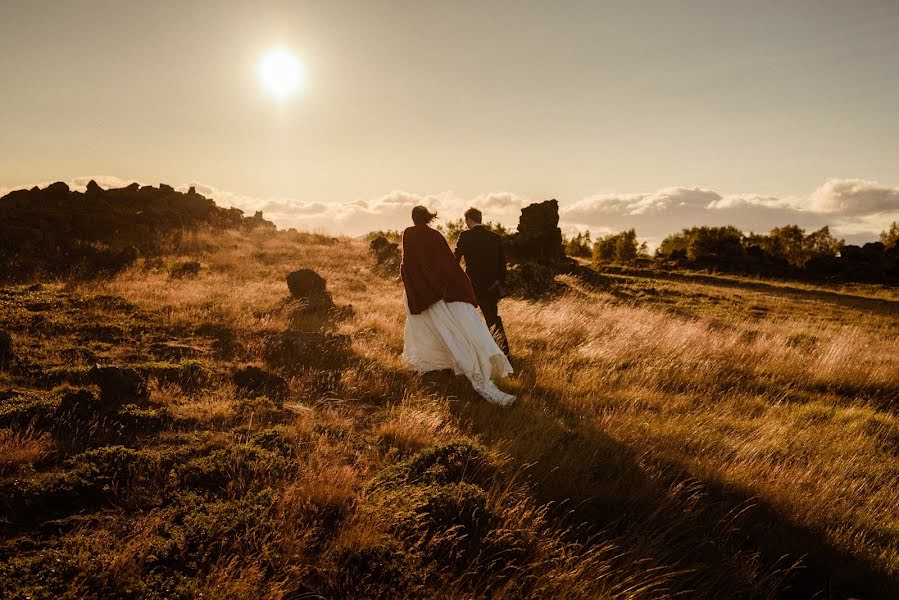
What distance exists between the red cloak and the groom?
3.79 ft

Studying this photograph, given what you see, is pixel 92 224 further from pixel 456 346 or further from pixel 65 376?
pixel 456 346

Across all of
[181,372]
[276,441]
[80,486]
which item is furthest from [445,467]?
[181,372]

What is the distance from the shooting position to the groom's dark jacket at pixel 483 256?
828 centimetres

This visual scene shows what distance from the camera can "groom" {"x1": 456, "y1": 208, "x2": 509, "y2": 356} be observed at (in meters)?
8.27

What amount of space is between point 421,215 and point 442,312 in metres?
1.46

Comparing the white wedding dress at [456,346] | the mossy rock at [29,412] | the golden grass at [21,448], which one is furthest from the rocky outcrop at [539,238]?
the golden grass at [21,448]

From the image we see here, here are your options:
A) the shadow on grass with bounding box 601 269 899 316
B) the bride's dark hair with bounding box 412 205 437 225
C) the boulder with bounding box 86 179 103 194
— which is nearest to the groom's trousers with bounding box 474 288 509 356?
the bride's dark hair with bounding box 412 205 437 225

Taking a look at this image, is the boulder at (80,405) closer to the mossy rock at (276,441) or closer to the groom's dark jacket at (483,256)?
the mossy rock at (276,441)

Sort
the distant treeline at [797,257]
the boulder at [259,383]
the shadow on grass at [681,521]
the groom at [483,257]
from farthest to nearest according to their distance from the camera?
1. the distant treeline at [797,257]
2. the groom at [483,257]
3. the boulder at [259,383]
4. the shadow on grass at [681,521]

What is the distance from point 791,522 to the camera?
4.21 m

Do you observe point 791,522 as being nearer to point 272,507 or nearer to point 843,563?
point 843,563

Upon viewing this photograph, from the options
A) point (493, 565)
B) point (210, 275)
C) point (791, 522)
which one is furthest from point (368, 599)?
point (210, 275)

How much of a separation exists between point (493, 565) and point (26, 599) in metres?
2.55

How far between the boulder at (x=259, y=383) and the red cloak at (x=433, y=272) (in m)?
2.19
